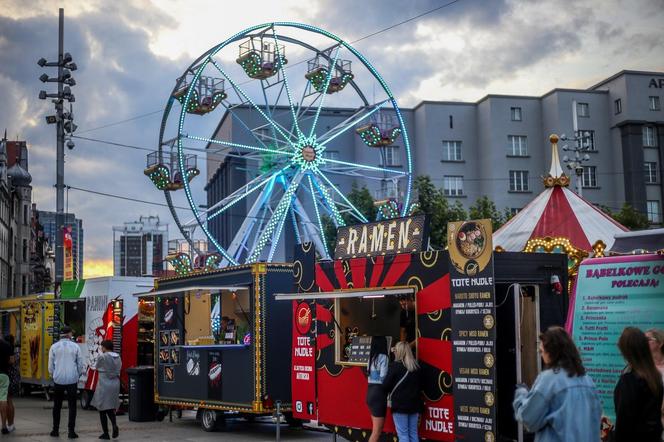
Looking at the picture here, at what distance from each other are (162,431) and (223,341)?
6.75 ft

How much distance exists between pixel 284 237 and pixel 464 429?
39.4 m

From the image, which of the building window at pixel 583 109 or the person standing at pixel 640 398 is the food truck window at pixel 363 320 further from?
the building window at pixel 583 109

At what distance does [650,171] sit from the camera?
51.1 meters

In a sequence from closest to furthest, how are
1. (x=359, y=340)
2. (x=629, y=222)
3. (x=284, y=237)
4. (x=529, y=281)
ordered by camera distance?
(x=529, y=281)
(x=359, y=340)
(x=629, y=222)
(x=284, y=237)

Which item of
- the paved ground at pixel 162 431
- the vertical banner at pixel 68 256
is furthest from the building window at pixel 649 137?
the paved ground at pixel 162 431

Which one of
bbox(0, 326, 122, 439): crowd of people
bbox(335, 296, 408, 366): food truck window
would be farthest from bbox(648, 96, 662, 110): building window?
bbox(0, 326, 122, 439): crowd of people

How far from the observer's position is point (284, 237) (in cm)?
4950

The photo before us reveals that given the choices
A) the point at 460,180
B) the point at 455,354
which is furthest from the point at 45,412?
the point at 460,180

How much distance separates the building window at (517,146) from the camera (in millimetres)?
51344

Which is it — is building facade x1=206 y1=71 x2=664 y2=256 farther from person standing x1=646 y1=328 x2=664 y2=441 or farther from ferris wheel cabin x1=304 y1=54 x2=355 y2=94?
person standing x1=646 y1=328 x2=664 y2=441

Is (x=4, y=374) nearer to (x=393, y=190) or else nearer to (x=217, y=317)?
(x=217, y=317)

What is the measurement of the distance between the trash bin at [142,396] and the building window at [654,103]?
4006cm

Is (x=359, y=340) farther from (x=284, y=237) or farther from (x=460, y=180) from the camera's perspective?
(x=460, y=180)

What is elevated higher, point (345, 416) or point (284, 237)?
point (284, 237)
